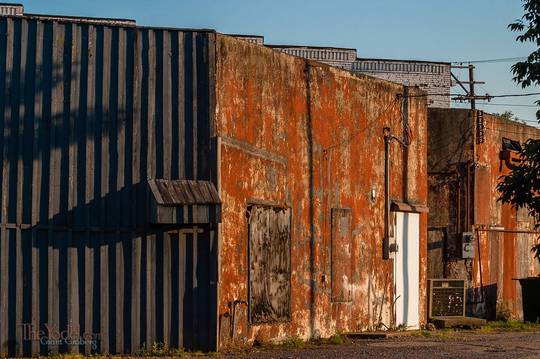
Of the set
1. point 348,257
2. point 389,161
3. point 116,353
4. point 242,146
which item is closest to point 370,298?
point 348,257

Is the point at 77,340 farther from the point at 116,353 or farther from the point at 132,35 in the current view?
the point at 132,35

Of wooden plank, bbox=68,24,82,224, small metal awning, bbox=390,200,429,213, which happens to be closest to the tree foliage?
small metal awning, bbox=390,200,429,213

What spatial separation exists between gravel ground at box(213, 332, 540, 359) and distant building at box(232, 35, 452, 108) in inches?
647

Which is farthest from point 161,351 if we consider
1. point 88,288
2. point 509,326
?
point 509,326

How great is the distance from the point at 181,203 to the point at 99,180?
130 centimetres

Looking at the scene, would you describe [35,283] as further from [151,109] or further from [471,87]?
[471,87]

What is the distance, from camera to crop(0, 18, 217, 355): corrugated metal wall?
15305 millimetres

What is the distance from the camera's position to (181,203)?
50.9 feet

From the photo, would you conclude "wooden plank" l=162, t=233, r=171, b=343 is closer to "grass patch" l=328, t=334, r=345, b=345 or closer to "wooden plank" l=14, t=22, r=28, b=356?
"wooden plank" l=14, t=22, r=28, b=356

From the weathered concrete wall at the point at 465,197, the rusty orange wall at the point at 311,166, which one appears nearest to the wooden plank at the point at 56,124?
the rusty orange wall at the point at 311,166

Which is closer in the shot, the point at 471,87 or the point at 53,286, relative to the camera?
the point at 53,286

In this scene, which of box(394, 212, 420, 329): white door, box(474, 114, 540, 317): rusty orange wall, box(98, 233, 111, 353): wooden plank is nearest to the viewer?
box(98, 233, 111, 353): wooden plank

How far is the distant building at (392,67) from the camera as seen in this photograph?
36594 millimetres

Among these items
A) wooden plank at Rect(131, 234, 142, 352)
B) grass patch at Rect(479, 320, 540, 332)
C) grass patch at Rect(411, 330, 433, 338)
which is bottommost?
grass patch at Rect(479, 320, 540, 332)
